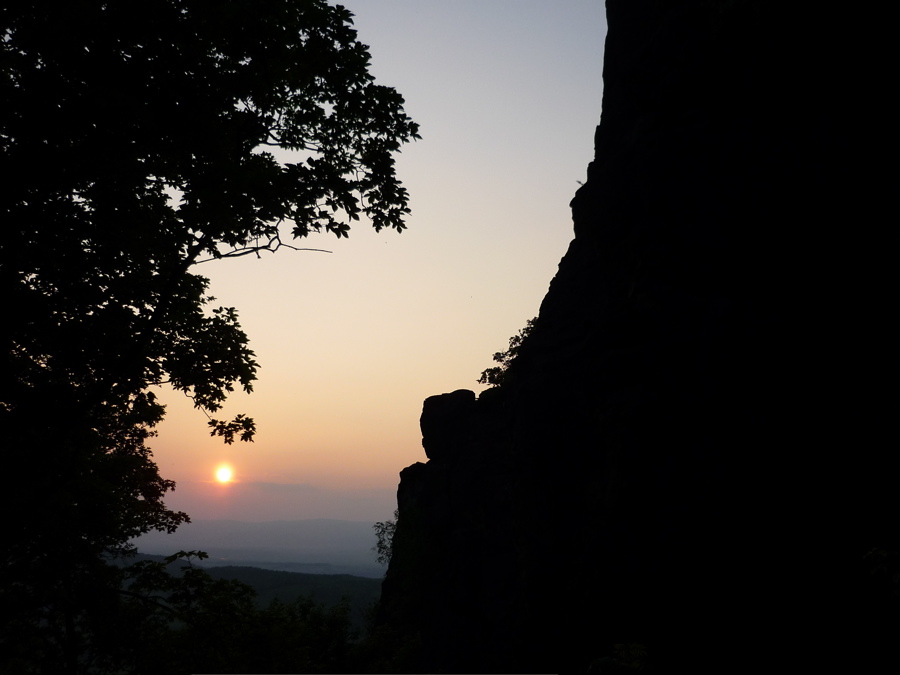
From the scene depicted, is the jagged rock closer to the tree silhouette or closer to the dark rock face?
the dark rock face

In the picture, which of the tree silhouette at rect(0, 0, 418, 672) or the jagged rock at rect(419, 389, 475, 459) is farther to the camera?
the jagged rock at rect(419, 389, 475, 459)

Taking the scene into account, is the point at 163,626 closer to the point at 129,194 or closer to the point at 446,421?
the point at 129,194

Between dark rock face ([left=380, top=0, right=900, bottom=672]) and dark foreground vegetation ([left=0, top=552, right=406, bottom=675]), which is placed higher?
dark rock face ([left=380, top=0, right=900, bottom=672])

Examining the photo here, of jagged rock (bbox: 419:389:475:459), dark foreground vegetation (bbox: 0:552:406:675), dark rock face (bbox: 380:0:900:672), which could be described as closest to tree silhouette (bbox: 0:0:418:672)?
dark foreground vegetation (bbox: 0:552:406:675)

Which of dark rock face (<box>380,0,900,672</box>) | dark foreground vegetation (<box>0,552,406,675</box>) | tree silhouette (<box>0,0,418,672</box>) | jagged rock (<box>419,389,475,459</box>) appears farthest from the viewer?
jagged rock (<box>419,389,475,459</box>)

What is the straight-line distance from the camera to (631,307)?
2552cm

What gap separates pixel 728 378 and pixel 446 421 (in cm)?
3698

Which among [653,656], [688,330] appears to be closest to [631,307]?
[688,330]

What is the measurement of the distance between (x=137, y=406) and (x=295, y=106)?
5946 mm

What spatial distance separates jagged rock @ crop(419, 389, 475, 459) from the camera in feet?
182

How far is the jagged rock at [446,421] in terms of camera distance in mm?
55500

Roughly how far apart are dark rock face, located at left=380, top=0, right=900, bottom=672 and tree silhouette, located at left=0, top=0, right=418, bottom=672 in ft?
48.5

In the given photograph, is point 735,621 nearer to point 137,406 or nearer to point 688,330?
point 688,330

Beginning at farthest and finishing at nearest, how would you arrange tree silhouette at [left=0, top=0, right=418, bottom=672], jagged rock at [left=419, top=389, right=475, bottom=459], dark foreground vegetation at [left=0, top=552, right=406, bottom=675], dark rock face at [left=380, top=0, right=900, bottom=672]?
jagged rock at [left=419, top=389, right=475, bottom=459] → dark rock face at [left=380, top=0, right=900, bottom=672] → dark foreground vegetation at [left=0, top=552, right=406, bottom=675] → tree silhouette at [left=0, top=0, right=418, bottom=672]
